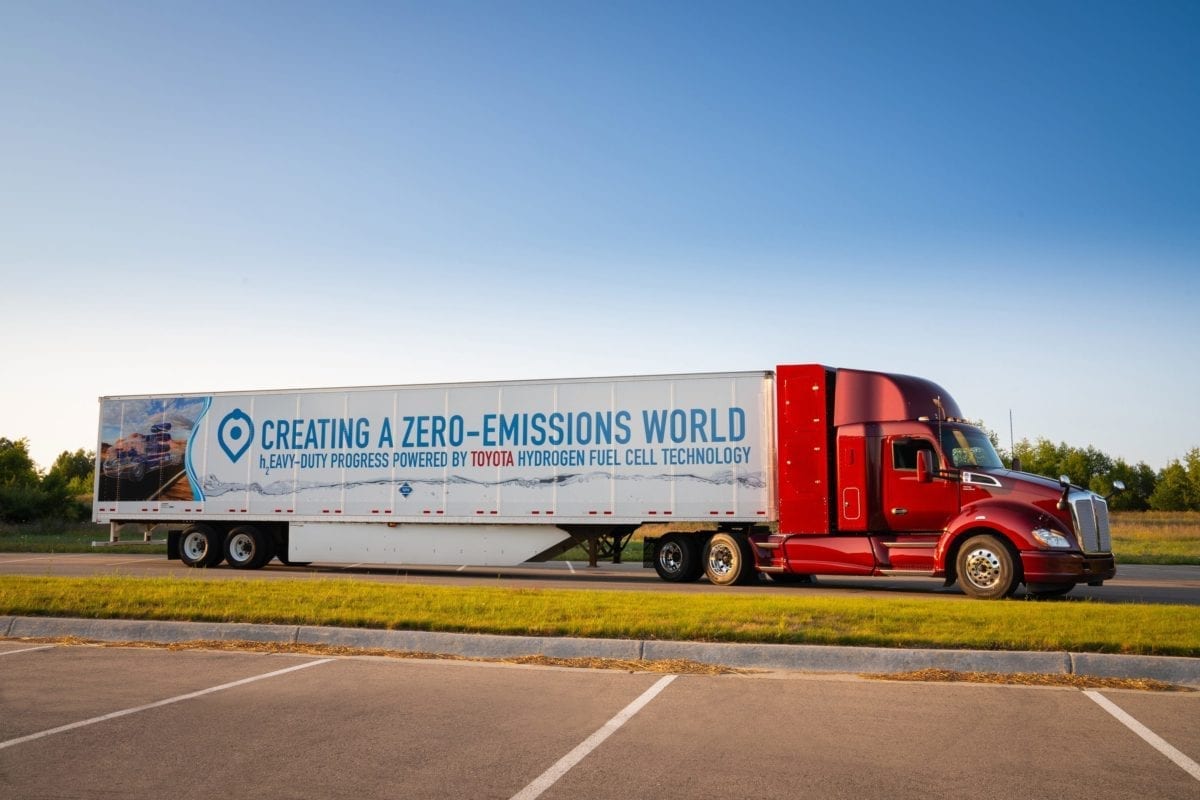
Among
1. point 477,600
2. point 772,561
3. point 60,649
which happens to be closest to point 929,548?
point 772,561

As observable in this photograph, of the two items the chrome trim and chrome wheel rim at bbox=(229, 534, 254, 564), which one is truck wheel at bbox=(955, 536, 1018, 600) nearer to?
the chrome trim

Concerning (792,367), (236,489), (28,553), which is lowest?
(28,553)

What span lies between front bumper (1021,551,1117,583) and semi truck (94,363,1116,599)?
0.03 metres

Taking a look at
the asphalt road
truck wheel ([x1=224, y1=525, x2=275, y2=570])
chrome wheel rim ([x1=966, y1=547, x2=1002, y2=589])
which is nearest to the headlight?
chrome wheel rim ([x1=966, y1=547, x2=1002, y2=589])

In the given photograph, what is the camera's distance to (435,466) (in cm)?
2058

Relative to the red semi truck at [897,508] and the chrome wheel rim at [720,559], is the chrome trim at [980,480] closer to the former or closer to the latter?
the red semi truck at [897,508]

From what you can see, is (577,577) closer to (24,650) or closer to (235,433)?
(235,433)

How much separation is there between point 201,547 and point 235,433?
267 centimetres

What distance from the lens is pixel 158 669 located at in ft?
28.0

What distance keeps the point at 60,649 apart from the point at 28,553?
21414mm

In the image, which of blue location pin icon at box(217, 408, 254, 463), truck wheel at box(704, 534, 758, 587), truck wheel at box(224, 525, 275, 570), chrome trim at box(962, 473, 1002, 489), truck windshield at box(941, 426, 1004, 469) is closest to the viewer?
chrome trim at box(962, 473, 1002, 489)

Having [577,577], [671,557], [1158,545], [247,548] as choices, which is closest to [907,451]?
[671,557]

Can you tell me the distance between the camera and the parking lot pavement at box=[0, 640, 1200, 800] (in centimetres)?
517

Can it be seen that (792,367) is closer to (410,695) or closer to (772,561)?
(772,561)
